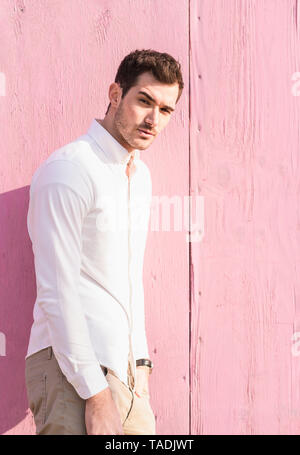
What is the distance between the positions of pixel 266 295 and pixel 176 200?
0.54 meters

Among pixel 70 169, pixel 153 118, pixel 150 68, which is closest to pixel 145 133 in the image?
pixel 153 118

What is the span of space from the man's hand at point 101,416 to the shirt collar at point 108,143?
74 centimetres

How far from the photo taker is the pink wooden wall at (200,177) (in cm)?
217

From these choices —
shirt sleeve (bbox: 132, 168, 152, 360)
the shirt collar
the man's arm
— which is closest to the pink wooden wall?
shirt sleeve (bbox: 132, 168, 152, 360)

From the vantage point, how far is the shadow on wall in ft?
7.01

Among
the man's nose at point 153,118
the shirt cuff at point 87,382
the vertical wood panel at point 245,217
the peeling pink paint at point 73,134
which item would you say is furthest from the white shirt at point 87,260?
the vertical wood panel at point 245,217

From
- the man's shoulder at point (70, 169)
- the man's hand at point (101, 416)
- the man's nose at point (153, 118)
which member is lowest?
the man's hand at point (101, 416)

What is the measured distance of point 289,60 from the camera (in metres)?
2.33

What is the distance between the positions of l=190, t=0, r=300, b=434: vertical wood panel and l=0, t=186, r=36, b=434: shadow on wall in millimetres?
656

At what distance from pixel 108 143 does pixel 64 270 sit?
48cm

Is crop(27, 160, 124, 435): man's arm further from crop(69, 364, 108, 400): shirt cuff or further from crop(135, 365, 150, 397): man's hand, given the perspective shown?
crop(135, 365, 150, 397): man's hand

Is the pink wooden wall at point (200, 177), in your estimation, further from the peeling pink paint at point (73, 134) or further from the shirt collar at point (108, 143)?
the shirt collar at point (108, 143)

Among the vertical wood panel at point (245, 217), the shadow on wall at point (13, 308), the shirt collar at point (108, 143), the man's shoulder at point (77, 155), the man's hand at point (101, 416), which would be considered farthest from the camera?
the vertical wood panel at point (245, 217)

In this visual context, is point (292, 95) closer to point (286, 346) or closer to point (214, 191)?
point (214, 191)
